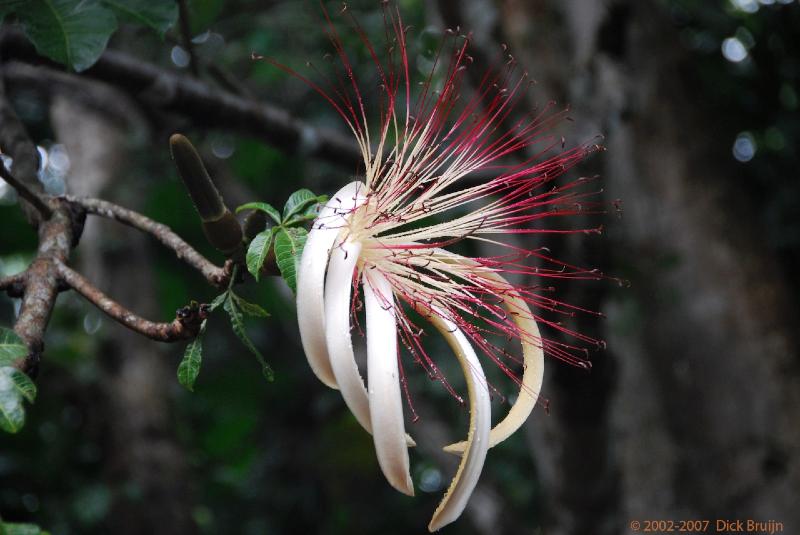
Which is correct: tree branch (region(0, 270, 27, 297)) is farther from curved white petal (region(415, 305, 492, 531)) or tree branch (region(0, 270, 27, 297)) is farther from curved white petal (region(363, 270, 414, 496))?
curved white petal (region(415, 305, 492, 531))

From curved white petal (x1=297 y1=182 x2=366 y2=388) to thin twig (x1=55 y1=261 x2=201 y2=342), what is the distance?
0.23m

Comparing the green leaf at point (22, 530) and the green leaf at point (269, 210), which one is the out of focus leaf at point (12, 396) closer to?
the green leaf at point (22, 530)

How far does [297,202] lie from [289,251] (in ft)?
0.48

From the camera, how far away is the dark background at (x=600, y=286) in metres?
3.38

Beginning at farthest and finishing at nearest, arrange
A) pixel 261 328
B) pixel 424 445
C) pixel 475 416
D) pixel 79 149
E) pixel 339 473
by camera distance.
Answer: pixel 261 328, pixel 339 473, pixel 79 149, pixel 424 445, pixel 475 416

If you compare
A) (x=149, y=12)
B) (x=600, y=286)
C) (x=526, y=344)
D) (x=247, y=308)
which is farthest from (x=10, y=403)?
(x=600, y=286)

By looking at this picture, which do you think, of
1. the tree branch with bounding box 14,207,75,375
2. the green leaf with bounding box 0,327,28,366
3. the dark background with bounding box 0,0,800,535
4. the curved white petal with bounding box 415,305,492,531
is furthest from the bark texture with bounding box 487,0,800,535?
the green leaf with bounding box 0,327,28,366

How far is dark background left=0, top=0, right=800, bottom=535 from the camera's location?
338cm

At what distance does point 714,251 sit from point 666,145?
0.58 meters

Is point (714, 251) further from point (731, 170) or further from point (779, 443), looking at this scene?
point (779, 443)

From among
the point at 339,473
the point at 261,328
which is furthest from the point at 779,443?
the point at 261,328

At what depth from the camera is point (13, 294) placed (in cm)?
138

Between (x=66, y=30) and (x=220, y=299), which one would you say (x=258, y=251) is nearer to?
(x=220, y=299)

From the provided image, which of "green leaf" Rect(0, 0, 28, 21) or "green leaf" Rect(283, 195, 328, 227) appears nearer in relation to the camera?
"green leaf" Rect(283, 195, 328, 227)
